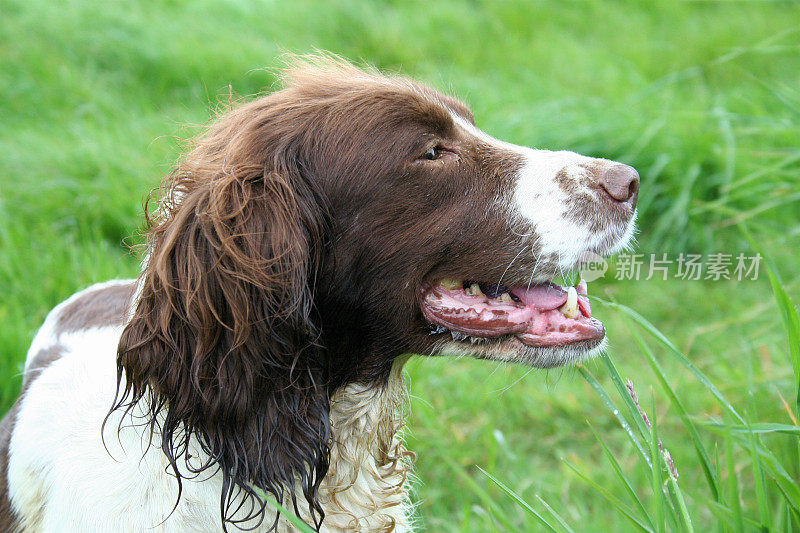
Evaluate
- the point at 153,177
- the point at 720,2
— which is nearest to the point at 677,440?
the point at 153,177

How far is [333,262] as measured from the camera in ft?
6.56

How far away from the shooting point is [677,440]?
312 cm

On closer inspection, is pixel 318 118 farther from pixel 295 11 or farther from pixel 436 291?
pixel 295 11

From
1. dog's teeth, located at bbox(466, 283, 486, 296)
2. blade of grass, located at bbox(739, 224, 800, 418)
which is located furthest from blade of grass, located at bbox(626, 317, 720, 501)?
dog's teeth, located at bbox(466, 283, 486, 296)

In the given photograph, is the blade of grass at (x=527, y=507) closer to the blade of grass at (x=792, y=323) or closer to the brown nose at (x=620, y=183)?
the blade of grass at (x=792, y=323)

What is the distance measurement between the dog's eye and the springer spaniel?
0.01 metres

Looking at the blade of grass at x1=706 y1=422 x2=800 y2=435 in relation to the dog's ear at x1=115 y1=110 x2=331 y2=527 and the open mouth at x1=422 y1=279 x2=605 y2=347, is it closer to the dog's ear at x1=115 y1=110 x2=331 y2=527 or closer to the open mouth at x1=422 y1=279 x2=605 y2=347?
the open mouth at x1=422 y1=279 x2=605 y2=347

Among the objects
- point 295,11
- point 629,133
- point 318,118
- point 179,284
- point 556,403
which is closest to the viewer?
point 179,284

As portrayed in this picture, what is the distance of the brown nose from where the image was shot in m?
2.09

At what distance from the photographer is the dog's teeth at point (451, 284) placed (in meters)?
2.07

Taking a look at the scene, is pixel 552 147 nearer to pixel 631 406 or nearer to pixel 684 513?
pixel 631 406

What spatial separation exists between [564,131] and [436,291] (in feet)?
10.1

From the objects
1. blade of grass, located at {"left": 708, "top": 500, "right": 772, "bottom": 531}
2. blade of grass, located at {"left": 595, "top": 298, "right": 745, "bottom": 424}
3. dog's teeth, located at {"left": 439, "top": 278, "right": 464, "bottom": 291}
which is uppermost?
blade of grass, located at {"left": 595, "top": 298, "right": 745, "bottom": 424}

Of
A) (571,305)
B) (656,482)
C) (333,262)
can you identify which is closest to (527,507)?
(656,482)
